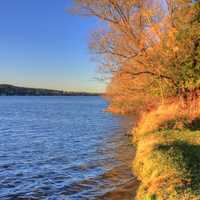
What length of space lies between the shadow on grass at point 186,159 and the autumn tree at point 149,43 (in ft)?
40.9

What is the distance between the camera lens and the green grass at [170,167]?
883 centimetres

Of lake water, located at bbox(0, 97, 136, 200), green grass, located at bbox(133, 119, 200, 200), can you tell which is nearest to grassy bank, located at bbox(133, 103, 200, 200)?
green grass, located at bbox(133, 119, 200, 200)

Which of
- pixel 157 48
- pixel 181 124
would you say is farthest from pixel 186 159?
pixel 157 48

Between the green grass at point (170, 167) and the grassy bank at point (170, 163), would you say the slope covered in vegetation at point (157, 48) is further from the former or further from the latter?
the green grass at point (170, 167)

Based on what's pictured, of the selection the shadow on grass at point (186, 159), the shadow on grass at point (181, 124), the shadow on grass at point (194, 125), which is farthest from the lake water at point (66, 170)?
the shadow on grass at point (194, 125)

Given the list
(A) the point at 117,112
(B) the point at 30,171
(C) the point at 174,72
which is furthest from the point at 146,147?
(A) the point at 117,112

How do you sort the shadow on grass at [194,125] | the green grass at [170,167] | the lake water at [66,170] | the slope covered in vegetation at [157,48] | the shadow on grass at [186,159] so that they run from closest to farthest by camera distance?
the green grass at [170,167], the shadow on grass at [186,159], the lake water at [66,170], the shadow on grass at [194,125], the slope covered in vegetation at [157,48]

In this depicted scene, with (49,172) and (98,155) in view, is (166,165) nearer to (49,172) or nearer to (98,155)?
(49,172)

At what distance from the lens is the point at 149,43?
85.8ft

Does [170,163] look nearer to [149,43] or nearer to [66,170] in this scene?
[66,170]

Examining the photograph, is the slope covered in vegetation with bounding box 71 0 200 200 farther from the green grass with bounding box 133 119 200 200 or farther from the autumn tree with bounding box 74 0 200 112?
the green grass with bounding box 133 119 200 200

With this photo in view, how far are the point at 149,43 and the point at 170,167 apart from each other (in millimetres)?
16703

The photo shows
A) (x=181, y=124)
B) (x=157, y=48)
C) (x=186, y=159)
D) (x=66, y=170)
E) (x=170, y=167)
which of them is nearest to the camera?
(x=170, y=167)

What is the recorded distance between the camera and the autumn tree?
25.2m
